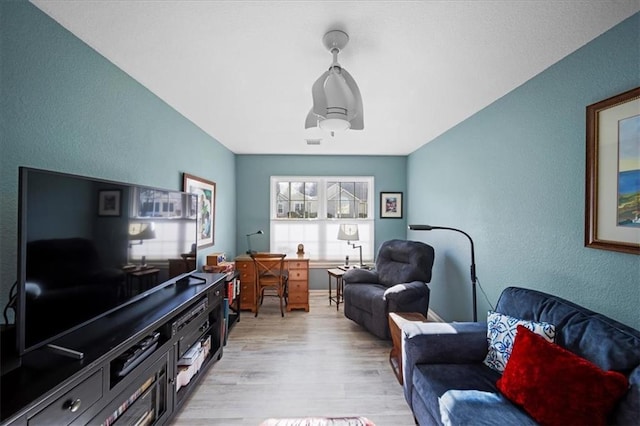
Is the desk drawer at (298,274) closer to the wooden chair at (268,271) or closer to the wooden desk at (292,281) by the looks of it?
the wooden desk at (292,281)

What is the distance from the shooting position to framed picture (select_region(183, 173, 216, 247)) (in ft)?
9.93

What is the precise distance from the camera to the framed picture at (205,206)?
3026mm

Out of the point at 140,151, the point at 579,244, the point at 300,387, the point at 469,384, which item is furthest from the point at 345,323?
the point at 140,151

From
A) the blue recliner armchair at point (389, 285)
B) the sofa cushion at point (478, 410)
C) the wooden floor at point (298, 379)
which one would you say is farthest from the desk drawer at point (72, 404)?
the blue recliner armchair at point (389, 285)

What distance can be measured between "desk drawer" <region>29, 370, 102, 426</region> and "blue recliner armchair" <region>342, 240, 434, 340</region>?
2.37 m

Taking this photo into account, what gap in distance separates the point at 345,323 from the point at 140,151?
291cm

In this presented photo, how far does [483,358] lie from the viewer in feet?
5.60

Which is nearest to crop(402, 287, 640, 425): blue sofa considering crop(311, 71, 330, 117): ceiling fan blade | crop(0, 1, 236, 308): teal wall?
crop(311, 71, 330, 117): ceiling fan blade

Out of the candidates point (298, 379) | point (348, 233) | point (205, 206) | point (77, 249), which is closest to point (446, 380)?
point (298, 379)

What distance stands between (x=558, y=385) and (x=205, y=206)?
135 inches

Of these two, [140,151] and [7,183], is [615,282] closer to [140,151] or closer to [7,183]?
[7,183]

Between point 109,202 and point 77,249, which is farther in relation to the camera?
point 109,202

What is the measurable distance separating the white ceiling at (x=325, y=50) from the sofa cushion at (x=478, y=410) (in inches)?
77.2

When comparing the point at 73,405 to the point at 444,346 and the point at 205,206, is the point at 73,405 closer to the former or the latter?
the point at 444,346
